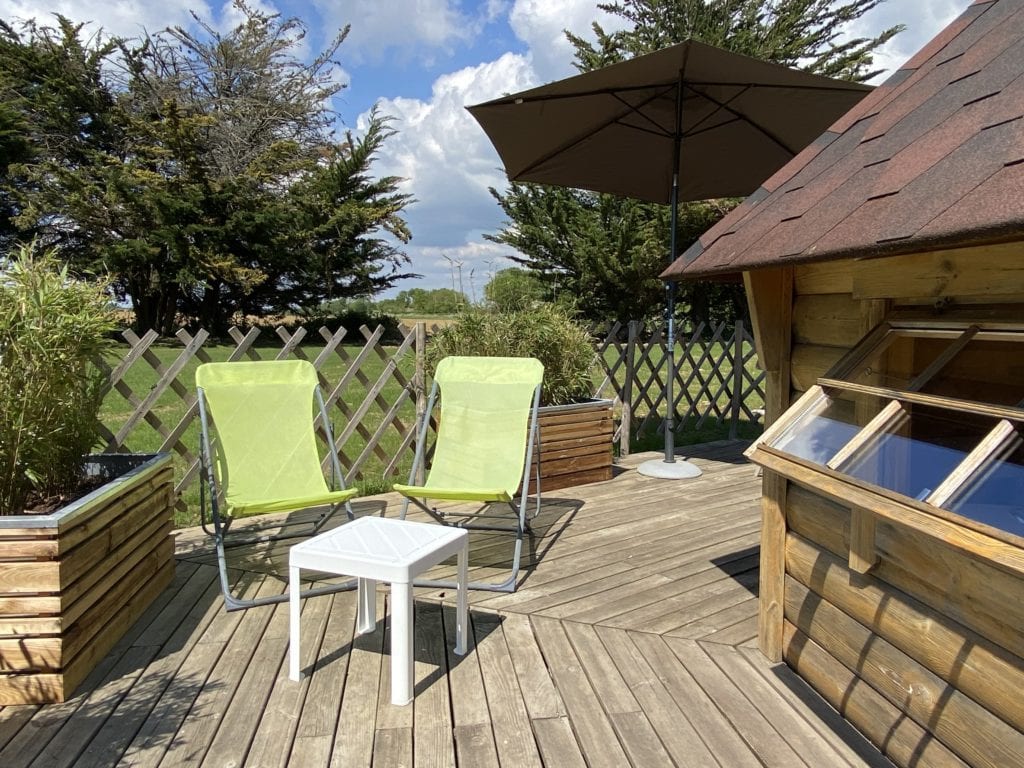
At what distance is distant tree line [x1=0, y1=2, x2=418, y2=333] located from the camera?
11.6 meters

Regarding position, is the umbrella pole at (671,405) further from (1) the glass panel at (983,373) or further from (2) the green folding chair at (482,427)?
(1) the glass panel at (983,373)

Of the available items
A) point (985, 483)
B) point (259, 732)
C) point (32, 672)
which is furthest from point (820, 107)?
point (32, 672)

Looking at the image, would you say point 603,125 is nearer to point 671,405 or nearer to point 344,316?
point 671,405

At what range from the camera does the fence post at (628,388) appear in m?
4.55

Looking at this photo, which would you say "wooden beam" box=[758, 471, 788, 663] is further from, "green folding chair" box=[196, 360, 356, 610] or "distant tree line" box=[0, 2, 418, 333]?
"distant tree line" box=[0, 2, 418, 333]

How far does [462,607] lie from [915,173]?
5.45ft

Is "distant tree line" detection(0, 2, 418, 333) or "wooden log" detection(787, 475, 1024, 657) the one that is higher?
"distant tree line" detection(0, 2, 418, 333)

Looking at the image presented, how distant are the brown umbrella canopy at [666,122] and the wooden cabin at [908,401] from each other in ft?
4.69

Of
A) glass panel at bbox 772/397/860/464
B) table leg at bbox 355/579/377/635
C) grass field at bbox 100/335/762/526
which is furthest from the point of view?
grass field at bbox 100/335/762/526

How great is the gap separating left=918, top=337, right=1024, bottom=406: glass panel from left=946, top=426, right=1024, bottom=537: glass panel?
0.19m

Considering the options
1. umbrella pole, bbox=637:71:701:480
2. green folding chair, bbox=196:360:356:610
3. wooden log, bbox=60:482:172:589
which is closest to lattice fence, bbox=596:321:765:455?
umbrella pole, bbox=637:71:701:480

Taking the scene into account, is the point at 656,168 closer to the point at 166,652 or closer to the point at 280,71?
the point at 166,652

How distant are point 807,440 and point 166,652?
196cm

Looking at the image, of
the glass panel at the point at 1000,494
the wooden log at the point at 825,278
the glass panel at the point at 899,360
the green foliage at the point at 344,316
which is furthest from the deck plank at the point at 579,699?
the green foliage at the point at 344,316
